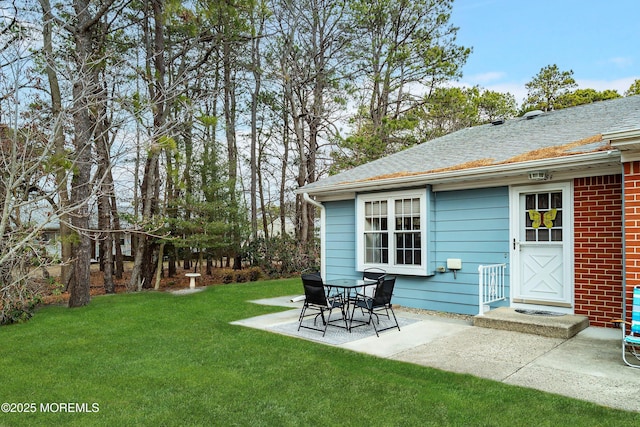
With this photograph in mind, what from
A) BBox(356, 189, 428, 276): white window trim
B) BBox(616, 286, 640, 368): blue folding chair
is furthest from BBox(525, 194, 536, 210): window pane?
BBox(616, 286, 640, 368): blue folding chair

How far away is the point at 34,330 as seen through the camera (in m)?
6.43

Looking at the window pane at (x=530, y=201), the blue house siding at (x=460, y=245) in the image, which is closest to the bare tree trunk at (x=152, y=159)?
the blue house siding at (x=460, y=245)

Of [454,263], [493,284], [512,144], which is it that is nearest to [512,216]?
[493,284]

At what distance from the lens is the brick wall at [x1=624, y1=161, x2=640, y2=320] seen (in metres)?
4.45

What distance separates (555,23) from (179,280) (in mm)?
15966

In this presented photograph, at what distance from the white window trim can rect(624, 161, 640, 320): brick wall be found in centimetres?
299

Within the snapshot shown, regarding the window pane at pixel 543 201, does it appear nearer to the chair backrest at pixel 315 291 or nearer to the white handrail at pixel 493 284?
the white handrail at pixel 493 284

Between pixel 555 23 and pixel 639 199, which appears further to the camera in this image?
pixel 555 23

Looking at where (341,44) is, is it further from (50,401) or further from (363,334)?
(50,401)

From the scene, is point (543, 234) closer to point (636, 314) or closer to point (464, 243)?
point (464, 243)

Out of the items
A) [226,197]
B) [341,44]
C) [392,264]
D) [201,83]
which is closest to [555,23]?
[341,44]

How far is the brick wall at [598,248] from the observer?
17.7ft

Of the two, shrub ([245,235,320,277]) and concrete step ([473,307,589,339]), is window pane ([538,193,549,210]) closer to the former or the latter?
concrete step ([473,307,589,339])

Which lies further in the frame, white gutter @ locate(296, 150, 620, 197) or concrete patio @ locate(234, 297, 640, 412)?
white gutter @ locate(296, 150, 620, 197)
